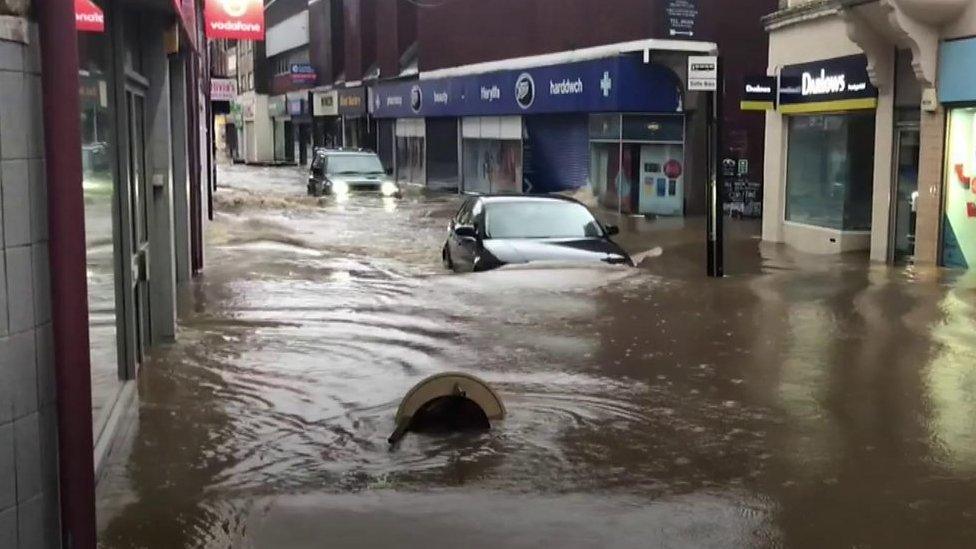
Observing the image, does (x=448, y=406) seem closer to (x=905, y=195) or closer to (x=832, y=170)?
(x=905, y=195)

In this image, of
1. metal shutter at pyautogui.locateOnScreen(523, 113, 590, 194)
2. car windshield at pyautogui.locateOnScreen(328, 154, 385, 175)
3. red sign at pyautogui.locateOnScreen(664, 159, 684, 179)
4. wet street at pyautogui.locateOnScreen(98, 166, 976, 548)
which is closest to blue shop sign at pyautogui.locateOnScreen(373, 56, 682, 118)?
metal shutter at pyautogui.locateOnScreen(523, 113, 590, 194)

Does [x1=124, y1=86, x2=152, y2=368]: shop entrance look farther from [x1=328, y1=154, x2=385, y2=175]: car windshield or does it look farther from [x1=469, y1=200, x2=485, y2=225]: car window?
[x1=328, y1=154, x2=385, y2=175]: car windshield

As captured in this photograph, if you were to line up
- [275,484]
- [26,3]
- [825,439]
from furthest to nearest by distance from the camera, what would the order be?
[825,439] → [275,484] → [26,3]

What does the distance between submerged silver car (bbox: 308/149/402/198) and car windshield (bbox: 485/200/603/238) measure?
659 inches

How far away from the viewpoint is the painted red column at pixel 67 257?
12.8 ft

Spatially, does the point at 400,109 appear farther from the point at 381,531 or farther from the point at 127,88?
the point at 381,531

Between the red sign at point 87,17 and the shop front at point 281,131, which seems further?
the shop front at point 281,131

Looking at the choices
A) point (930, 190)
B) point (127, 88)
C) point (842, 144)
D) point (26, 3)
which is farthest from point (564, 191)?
point (26, 3)

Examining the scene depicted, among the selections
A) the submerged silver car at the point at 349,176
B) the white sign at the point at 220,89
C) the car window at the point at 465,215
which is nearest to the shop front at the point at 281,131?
the white sign at the point at 220,89

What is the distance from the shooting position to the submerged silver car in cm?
3166

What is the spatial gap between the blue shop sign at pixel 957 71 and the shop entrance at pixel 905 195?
1.34 meters

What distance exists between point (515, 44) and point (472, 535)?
29.2 m

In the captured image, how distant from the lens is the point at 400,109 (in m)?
44.7

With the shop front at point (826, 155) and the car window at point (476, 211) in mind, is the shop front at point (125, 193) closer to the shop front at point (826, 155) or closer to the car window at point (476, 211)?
the car window at point (476, 211)
